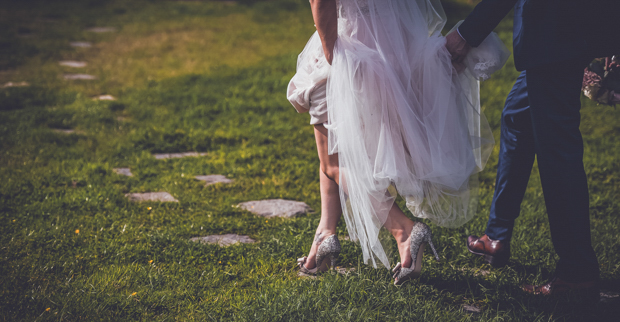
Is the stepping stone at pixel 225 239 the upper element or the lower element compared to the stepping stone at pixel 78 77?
lower

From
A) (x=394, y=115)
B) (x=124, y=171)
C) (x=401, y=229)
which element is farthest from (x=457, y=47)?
(x=124, y=171)

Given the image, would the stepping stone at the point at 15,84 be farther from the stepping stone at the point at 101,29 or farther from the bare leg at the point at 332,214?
the bare leg at the point at 332,214

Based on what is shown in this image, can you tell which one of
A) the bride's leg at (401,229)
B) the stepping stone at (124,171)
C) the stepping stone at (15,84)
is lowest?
the stepping stone at (124,171)

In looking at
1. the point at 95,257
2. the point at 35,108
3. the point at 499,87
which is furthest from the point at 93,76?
the point at 499,87

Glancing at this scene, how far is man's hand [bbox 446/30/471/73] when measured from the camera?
89.1 inches

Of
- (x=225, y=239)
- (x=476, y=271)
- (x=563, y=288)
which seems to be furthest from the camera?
(x=225, y=239)

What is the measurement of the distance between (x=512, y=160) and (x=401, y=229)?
751 mm

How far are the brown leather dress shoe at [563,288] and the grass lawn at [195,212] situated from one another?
7 centimetres

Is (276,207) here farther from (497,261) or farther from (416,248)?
(497,261)

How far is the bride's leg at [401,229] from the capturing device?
89.0 inches

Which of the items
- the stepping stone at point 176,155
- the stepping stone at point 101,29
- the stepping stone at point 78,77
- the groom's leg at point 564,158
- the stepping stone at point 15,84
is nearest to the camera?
the groom's leg at point 564,158

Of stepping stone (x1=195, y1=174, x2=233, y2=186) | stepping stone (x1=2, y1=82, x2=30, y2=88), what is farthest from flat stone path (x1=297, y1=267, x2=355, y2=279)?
stepping stone (x1=2, y1=82, x2=30, y2=88)

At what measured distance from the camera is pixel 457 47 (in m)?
2.27

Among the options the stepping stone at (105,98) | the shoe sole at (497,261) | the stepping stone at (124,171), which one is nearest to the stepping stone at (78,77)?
the stepping stone at (105,98)
